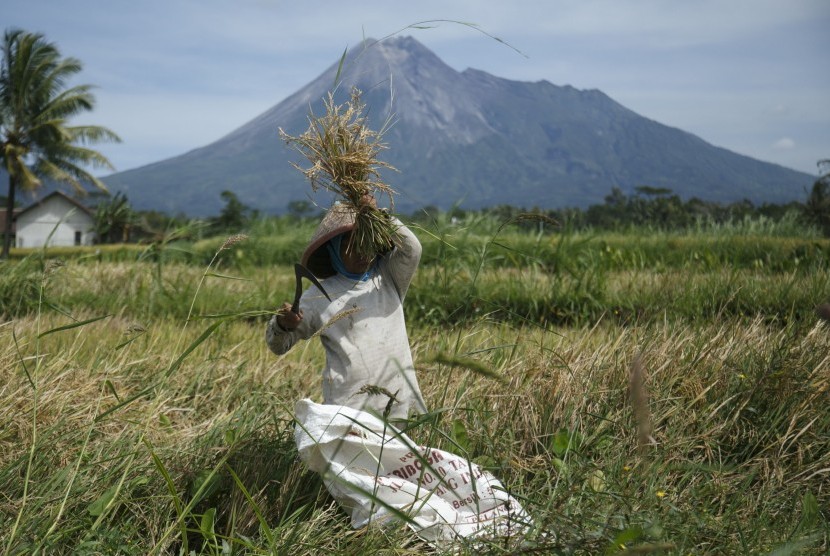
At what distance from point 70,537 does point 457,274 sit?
450 cm

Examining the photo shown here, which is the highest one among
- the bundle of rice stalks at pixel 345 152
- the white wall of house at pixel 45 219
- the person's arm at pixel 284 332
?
the bundle of rice stalks at pixel 345 152

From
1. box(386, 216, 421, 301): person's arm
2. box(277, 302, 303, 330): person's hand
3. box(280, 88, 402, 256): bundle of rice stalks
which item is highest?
box(280, 88, 402, 256): bundle of rice stalks

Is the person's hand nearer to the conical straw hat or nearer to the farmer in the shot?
the farmer

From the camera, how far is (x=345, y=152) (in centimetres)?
250

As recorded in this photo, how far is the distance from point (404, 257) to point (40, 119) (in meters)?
46.7

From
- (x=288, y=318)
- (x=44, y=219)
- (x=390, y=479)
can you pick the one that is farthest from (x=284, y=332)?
(x=44, y=219)

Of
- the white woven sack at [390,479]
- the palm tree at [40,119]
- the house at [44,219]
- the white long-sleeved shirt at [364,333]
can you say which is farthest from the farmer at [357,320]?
the house at [44,219]

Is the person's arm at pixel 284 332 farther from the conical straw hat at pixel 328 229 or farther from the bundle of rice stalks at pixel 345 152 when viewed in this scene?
the bundle of rice stalks at pixel 345 152

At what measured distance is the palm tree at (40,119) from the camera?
4144 cm

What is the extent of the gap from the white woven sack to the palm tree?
42.5m

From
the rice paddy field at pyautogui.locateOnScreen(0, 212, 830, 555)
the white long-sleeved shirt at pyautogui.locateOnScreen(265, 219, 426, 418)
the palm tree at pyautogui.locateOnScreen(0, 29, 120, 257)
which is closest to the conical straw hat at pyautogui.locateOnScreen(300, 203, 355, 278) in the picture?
the white long-sleeved shirt at pyautogui.locateOnScreen(265, 219, 426, 418)

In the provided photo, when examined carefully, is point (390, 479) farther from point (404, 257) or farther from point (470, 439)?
point (404, 257)

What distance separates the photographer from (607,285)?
630 cm

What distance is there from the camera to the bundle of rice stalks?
2494 millimetres
